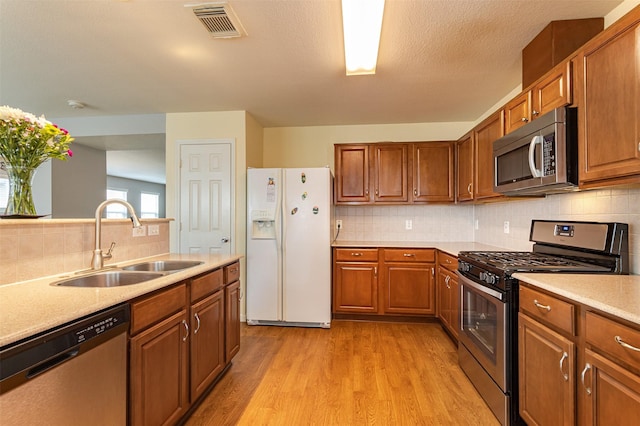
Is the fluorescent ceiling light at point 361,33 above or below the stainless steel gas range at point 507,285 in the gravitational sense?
above

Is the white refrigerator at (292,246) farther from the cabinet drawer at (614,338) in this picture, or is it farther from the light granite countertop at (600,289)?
the cabinet drawer at (614,338)

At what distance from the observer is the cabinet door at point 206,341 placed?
1847 mm

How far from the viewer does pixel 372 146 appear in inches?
149

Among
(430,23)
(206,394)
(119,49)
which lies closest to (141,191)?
(119,49)

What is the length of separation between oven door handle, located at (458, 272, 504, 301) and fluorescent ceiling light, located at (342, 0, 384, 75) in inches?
68.7

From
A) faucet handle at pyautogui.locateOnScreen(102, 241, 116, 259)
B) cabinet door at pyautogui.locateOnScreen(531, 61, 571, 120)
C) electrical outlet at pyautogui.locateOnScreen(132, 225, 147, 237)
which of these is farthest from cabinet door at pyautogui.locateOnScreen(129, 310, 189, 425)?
cabinet door at pyautogui.locateOnScreen(531, 61, 571, 120)

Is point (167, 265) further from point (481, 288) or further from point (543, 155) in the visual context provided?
point (543, 155)

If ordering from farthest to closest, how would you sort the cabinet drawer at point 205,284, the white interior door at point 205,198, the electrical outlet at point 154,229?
the white interior door at point 205,198
the electrical outlet at point 154,229
the cabinet drawer at point 205,284

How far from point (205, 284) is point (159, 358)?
52 cm

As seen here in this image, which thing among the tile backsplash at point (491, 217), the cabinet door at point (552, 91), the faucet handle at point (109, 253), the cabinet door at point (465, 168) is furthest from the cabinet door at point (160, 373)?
the cabinet door at point (465, 168)

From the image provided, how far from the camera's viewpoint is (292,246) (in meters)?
3.45

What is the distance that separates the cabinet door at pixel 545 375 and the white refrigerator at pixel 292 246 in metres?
2.02

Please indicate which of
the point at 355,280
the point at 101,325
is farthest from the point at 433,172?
the point at 101,325

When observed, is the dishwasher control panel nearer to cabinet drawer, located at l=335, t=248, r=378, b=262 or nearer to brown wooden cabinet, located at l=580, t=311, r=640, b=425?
brown wooden cabinet, located at l=580, t=311, r=640, b=425
